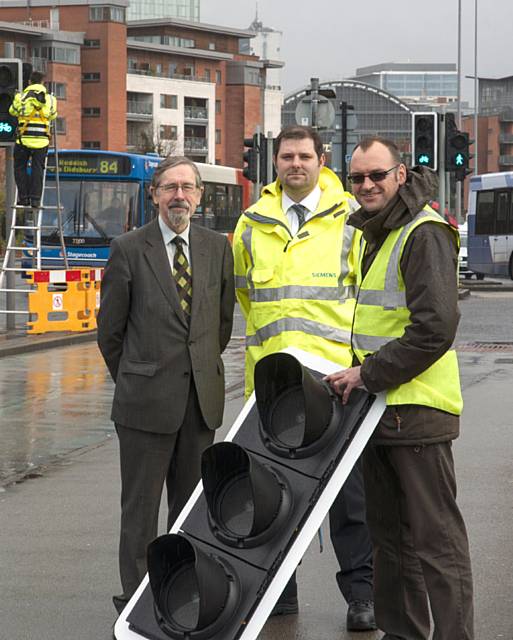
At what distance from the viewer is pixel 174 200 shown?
5.75 meters

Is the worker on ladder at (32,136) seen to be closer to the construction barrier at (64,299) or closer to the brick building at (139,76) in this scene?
the construction barrier at (64,299)

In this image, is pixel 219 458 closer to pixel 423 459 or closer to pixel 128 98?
pixel 423 459

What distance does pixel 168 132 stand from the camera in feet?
369

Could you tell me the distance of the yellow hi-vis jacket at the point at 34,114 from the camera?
18.8m

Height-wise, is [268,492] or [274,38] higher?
[274,38]

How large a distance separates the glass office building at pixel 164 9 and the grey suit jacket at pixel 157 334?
508 ft

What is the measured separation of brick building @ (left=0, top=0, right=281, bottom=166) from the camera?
101 metres

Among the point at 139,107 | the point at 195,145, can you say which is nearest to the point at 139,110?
the point at 139,107

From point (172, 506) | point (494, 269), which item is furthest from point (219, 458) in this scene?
point (494, 269)

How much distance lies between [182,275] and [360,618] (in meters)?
1.61

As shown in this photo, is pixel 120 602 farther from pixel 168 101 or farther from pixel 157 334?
pixel 168 101

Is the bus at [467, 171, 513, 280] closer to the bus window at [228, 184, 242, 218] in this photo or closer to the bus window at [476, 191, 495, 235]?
the bus window at [476, 191, 495, 235]

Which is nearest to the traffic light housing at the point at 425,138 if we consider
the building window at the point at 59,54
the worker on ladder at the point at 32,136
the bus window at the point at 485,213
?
the worker on ladder at the point at 32,136

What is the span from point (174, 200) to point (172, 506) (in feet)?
4.23
